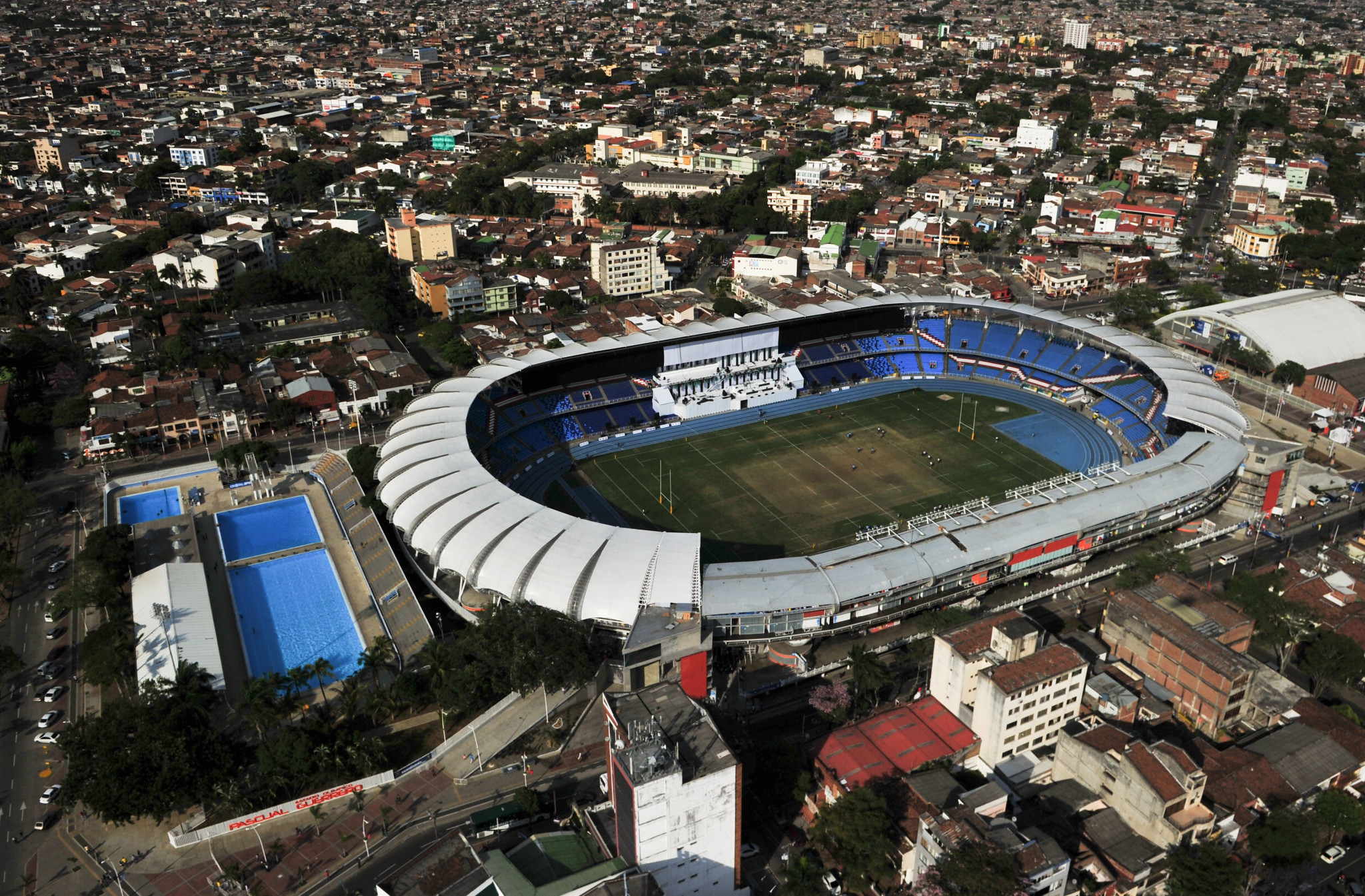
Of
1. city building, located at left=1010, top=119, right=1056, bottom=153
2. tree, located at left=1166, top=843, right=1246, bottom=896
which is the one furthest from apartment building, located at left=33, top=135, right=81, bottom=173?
tree, located at left=1166, top=843, right=1246, bottom=896

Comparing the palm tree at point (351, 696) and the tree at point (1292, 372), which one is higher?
the tree at point (1292, 372)

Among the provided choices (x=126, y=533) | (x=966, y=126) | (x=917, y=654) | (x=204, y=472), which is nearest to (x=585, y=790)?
(x=917, y=654)

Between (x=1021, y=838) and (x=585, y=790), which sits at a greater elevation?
(x=1021, y=838)

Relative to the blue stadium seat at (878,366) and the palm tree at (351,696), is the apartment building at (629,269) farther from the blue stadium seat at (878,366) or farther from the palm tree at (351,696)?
the palm tree at (351,696)

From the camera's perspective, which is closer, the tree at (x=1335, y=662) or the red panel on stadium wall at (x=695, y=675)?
the tree at (x=1335, y=662)

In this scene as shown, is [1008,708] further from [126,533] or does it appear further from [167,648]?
[126,533]

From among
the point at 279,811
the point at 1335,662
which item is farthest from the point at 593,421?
the point at 1335,662

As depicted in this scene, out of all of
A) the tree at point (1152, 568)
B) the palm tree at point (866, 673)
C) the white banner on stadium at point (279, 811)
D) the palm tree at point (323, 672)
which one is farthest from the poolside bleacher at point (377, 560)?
the tree at point (1152, 568)
